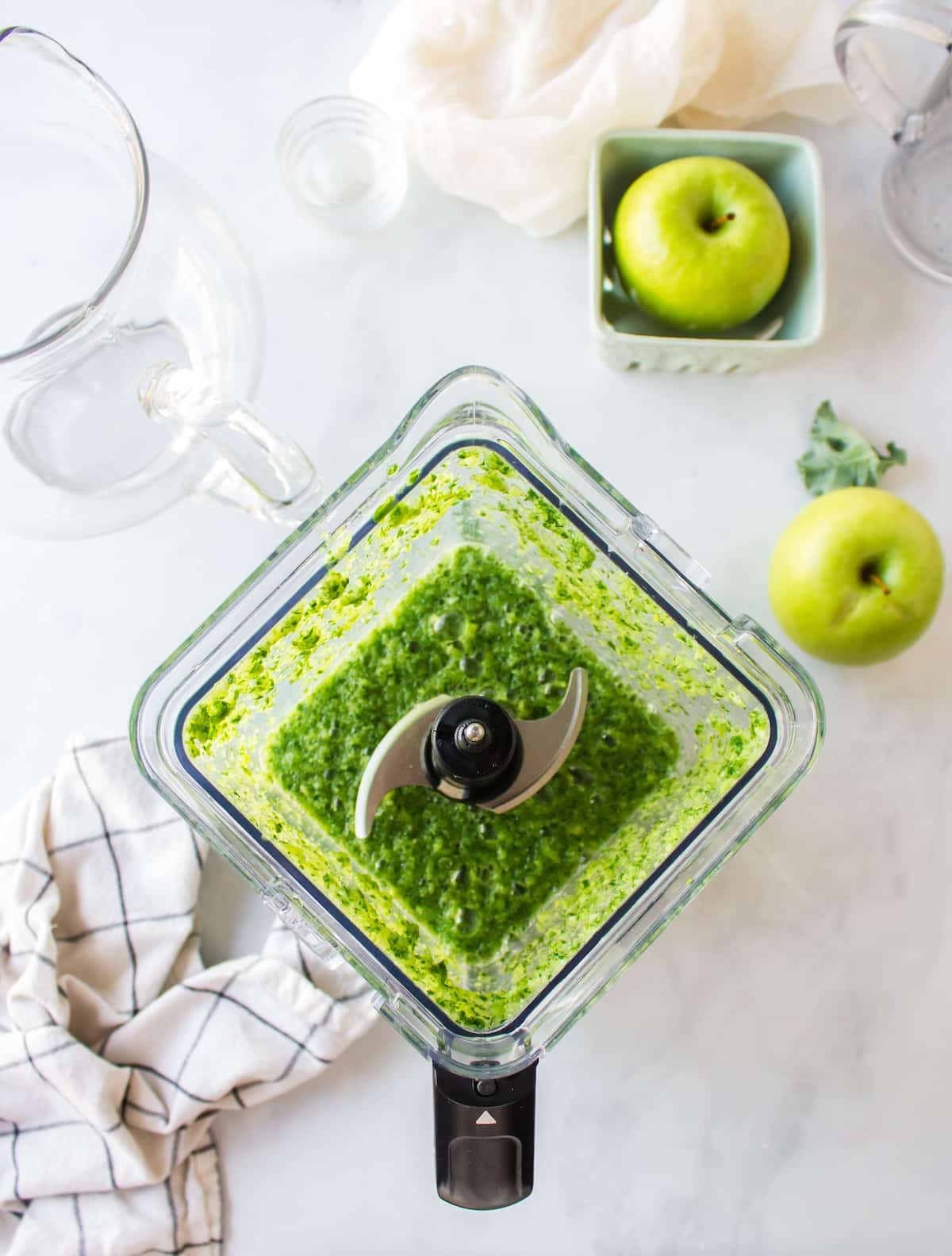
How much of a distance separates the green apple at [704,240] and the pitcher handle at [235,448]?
0.38 m

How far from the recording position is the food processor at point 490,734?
2.88ft

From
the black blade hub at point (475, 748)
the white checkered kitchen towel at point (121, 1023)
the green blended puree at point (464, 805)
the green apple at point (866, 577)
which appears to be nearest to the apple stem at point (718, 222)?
the green apple at point (866, 577)

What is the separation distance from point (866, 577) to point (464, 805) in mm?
426

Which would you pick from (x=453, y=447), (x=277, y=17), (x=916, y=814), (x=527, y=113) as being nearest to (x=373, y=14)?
(x=277, y=17)

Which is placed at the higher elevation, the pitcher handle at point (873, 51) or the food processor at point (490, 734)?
the pitcher handle at point (873, 51)

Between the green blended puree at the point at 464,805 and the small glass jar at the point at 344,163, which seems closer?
the green blended puree at the point at 464,805

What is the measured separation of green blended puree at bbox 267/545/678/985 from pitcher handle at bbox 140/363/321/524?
0.15 meters

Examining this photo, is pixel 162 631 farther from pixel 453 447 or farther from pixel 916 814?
pixel 916 814

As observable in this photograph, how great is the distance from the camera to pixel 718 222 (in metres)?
1.05

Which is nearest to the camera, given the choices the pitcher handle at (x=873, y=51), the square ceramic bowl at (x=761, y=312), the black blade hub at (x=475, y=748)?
the black blade hub at (x=475, y=748)

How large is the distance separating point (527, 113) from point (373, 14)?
0.23 meters

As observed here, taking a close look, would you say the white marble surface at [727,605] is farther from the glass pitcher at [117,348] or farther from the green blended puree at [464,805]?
the green blended puree at [464,805]

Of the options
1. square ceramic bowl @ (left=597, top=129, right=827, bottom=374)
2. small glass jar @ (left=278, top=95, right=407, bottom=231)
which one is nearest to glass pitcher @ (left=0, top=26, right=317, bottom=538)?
small glass jar @ (left=278, top=95, right=407, bottom=231)

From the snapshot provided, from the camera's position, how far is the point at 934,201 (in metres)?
1.17
